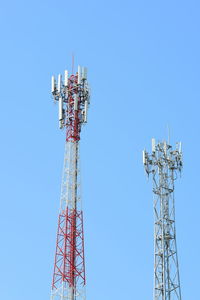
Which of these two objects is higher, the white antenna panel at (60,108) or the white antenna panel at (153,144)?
the white antenna panel at (60,108)

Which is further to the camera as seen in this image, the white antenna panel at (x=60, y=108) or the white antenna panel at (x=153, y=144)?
the white antenna panel at (x=60, y=108)

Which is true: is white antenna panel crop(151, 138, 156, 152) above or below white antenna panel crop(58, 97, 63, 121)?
below

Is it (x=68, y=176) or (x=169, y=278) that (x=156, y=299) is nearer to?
(x=169, y=278)

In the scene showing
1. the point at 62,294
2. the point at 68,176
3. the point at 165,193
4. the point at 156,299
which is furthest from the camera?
the point at 68,176

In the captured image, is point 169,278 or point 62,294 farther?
point 62,294

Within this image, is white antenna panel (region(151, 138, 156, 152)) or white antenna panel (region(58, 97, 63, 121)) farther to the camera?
white antenna panel (region(58, 97, 63, 121))

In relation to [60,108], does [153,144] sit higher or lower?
lower

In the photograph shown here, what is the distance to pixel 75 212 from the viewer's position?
69.0m

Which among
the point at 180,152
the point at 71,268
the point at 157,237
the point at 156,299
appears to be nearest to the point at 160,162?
the point at 180,152

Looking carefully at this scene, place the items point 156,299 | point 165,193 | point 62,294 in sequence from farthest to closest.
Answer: point 62,294 → point 165,193 → point 156,299

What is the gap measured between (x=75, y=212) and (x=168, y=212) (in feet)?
48.8

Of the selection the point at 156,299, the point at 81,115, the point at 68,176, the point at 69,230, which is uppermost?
the point at 81,115

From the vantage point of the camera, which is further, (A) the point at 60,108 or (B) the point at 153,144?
(A) the point at 60,108

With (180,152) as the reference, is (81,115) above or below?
above
